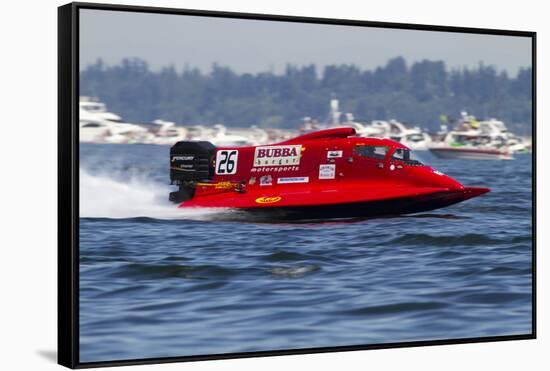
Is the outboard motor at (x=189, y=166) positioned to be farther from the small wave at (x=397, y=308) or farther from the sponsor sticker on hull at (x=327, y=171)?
the small wave at (x=397, y=308)

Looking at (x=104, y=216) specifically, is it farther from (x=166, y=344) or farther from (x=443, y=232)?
(x=443, y=232)

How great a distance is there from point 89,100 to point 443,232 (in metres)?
4.32

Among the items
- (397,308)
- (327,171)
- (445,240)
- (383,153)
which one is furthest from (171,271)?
(383,153)

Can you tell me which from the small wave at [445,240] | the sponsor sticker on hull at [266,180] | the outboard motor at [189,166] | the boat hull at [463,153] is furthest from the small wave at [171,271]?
the boat hull at [463,153]

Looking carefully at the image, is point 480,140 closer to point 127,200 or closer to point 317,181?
point 317,181

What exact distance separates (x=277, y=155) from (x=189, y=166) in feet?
4.77

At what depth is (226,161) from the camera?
45.9ft

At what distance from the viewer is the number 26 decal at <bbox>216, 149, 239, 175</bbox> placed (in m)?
13.8

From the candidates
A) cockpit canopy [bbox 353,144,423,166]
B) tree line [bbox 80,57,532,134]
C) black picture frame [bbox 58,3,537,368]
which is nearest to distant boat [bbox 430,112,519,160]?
tree line [bbox 80,57,532,134]

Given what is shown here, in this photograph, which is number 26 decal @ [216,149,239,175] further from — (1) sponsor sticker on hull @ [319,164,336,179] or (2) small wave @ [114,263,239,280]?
(2) small wave @ [114,263,239,280]

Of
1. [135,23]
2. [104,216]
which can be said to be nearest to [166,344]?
[104,216]

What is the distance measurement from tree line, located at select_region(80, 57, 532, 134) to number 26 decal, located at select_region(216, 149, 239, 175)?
1.31 metres

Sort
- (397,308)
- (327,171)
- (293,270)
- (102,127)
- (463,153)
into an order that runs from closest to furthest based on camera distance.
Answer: (102,127) → (397,308) → (293,270) → (463,153) → (327,171)

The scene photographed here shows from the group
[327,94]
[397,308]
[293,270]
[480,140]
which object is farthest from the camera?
[480,140]
